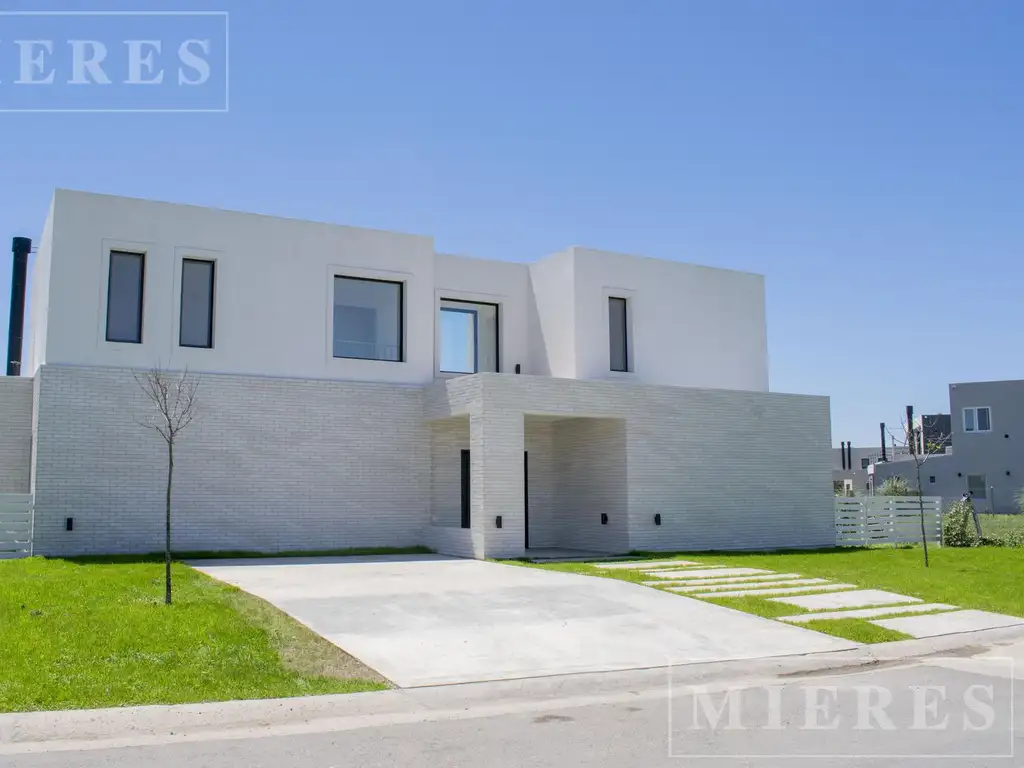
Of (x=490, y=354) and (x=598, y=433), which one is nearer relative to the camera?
(x=598, y=433)

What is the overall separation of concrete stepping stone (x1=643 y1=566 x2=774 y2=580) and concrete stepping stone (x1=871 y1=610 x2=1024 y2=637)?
3.93 m

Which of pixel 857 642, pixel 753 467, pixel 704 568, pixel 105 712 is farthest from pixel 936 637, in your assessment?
pixel 753 467

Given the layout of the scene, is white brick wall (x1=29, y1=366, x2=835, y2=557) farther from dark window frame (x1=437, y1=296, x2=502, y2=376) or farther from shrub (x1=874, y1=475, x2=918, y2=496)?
shrub (x1=874, y1=475, x2=918, y2=496)

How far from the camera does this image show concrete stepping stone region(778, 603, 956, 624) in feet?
37.5

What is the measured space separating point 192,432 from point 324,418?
8.88ft

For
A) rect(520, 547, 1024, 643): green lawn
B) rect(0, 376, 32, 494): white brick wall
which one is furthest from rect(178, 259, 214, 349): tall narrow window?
rect(520, 547, 1024, 643): green lawn

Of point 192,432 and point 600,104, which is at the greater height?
point 600,104

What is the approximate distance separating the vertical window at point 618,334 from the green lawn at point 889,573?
5.36m

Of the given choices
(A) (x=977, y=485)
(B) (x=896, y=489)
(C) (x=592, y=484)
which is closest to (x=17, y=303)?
(C) (x=592, y=484)

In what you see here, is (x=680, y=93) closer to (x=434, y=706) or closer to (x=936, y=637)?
(x=936, y=637)

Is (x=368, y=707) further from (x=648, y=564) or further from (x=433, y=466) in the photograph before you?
(x=433, y=466)

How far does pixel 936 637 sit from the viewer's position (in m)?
10.7

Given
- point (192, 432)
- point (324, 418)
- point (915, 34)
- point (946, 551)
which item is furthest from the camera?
point (946, 551)

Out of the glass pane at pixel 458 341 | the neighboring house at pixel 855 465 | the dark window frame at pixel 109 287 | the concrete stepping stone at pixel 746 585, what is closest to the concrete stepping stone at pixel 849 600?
the concrete stepping stone at pixel 746 585
